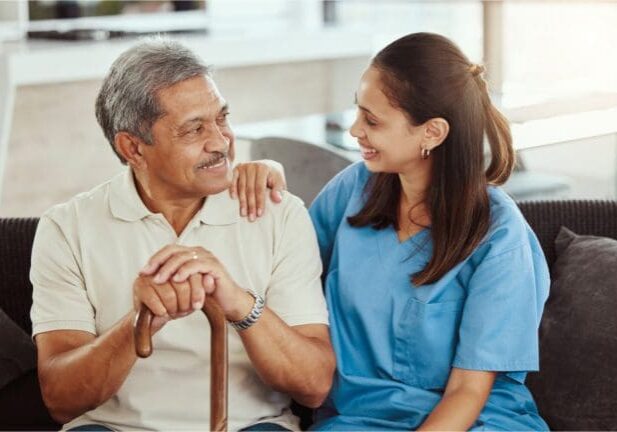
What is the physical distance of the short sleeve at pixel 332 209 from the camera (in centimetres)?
195

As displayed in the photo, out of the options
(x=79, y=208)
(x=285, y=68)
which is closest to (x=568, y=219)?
(x=79, y=208)

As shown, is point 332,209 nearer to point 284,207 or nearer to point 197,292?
point 284,207

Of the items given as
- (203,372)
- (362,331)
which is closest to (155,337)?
(203,372)

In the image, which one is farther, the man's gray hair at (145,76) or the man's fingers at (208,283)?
the man's gray hair at (145,76)

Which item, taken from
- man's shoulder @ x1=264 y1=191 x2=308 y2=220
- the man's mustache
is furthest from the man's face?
man's shoulder @ x1=264 y1=191 x2=308 y2=220

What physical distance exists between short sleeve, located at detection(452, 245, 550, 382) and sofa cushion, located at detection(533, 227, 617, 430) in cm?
22

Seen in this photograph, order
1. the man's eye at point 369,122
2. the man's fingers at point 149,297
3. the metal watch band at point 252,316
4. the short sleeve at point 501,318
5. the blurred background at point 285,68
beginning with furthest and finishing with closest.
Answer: the blurred background at point 285,68
the man's eye at point 369,122
the short sleeve at point 501,318
the metal watch band at point 252,316
the man's fingers at point 149,297

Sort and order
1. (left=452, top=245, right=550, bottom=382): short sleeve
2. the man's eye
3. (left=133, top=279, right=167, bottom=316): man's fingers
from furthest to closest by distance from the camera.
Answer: the man's eye < (left=452, top=245, right=550, bottom=382): short sleeve < (left=133, top=279, right=167, bottom=316): man's fingers

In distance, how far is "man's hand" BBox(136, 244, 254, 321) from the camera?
4.37 ft

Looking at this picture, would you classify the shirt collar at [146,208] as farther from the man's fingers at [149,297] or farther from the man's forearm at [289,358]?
the man's fingers at [149,297]

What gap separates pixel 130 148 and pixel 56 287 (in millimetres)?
273

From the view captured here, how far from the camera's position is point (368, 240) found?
1.84m

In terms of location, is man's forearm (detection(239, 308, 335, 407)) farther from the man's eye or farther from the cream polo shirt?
the man's eye

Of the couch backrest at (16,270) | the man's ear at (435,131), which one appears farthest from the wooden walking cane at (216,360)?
the couch backrest at (16,270)
